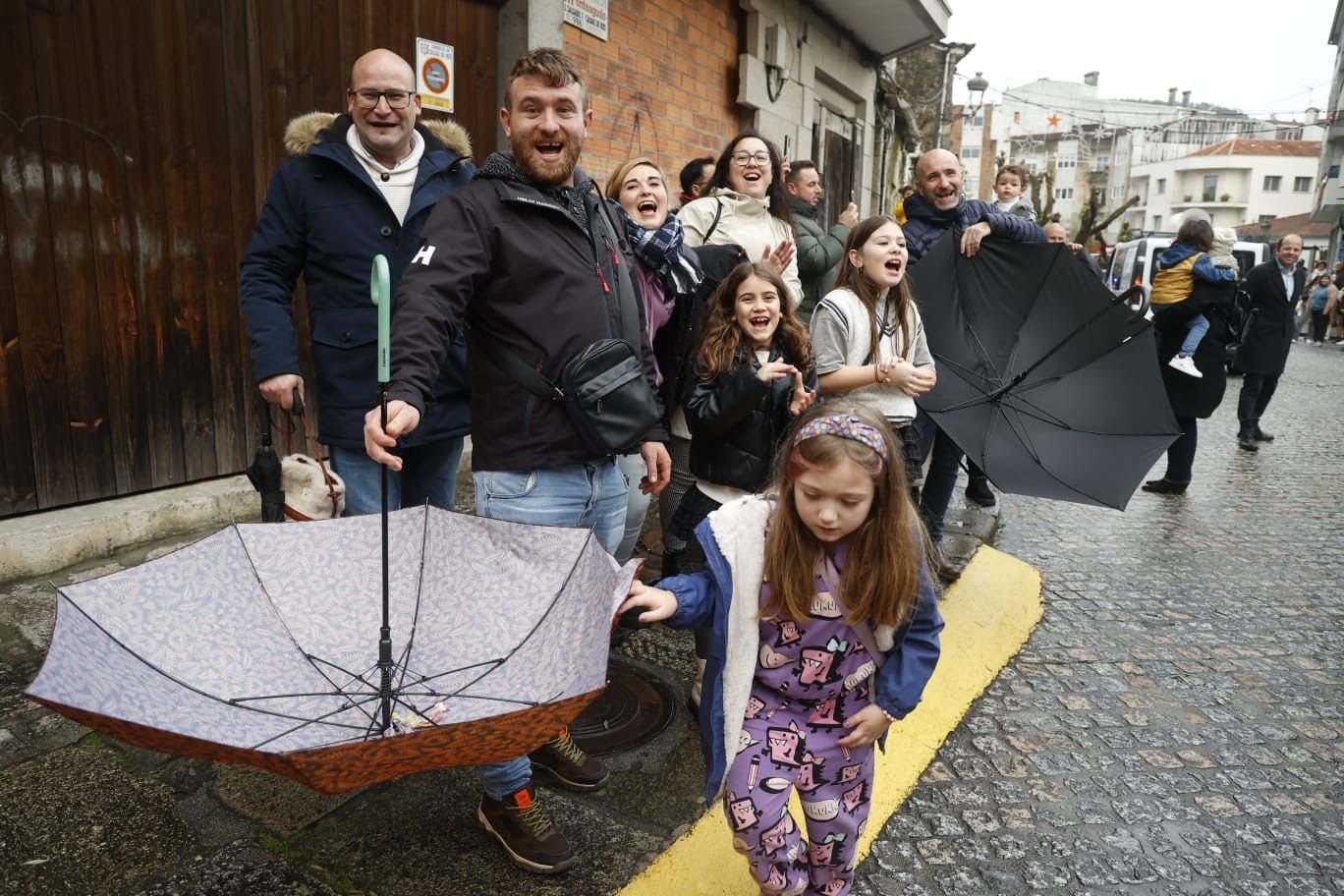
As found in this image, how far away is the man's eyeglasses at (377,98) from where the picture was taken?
269 cm

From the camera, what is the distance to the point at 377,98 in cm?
269

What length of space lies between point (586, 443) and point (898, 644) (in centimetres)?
91

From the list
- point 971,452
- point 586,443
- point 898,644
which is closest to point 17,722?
point 586,443

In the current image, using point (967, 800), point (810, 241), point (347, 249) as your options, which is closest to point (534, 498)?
point (347, 249)

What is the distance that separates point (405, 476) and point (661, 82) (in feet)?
16.6

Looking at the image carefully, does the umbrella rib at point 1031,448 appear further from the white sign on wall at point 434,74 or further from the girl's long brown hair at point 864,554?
the white sign on wall at point 434,74

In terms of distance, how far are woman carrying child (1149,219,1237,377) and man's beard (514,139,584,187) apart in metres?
5.53

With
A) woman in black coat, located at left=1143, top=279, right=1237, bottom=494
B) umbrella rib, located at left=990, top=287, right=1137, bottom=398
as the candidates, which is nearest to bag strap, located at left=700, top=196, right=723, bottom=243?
umbrella rib, located at left=990, top=287, right=1137, bottom=398

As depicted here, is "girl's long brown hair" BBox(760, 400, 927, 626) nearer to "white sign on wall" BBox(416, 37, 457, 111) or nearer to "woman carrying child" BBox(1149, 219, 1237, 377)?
"white sign on wall" BBox(416, 37, 457, 111)

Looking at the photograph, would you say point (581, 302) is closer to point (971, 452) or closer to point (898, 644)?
point (898, 644)

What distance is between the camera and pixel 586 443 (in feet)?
7.66

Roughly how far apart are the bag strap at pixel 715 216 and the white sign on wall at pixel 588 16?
234cm

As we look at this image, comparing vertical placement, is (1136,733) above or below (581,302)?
below

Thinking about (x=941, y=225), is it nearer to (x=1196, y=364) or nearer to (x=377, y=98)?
(x=377, y=98)
